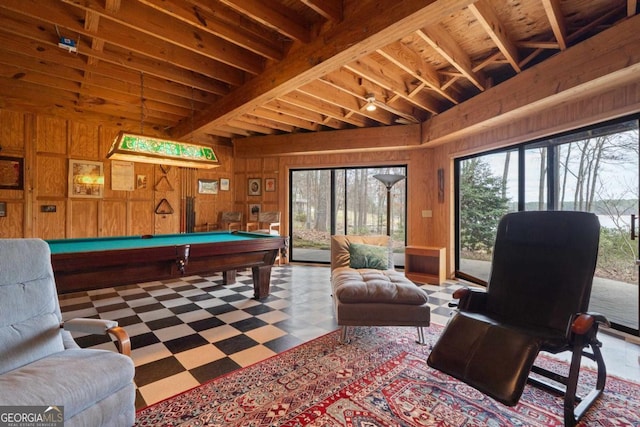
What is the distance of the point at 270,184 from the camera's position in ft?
21.1

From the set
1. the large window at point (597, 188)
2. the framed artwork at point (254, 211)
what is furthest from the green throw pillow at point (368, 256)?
the framed artwork at point (254, 211)

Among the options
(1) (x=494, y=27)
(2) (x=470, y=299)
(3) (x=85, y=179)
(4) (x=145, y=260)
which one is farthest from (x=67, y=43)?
(2) (x=470, y=299)

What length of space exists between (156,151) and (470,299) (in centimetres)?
380

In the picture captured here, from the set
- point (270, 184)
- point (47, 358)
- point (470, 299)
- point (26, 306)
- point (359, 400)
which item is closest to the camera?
point (47, 358)

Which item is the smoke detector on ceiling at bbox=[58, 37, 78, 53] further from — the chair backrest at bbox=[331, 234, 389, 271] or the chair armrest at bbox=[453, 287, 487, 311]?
the chair armrest at bbox=[453, 287, 487, 311]

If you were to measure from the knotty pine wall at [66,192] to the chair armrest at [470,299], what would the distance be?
5.62 meters

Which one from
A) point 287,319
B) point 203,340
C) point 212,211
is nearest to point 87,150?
point 212,211

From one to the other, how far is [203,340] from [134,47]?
289 centimetres

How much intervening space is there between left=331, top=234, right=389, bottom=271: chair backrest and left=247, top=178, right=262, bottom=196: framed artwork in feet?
11.3

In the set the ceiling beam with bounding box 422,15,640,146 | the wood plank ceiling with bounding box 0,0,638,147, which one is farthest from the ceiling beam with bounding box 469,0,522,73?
the ceiling beam with bounding box 422,15,640,146

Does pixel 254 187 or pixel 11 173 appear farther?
pixel 254 187

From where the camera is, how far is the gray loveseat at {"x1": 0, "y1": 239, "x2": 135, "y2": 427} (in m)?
1.26

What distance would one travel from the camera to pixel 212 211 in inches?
258

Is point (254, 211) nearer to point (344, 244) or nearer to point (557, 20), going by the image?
point (344, 244)
